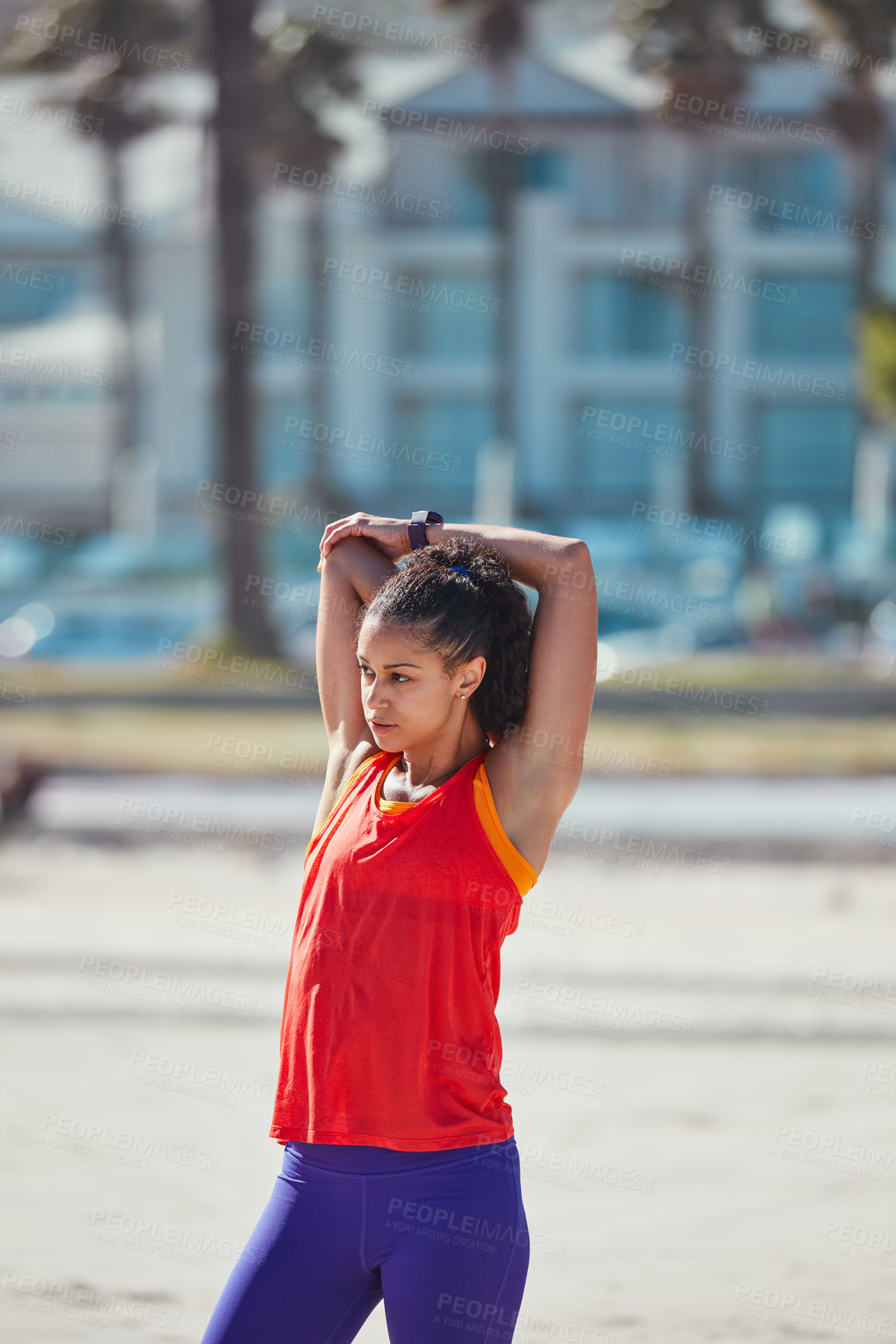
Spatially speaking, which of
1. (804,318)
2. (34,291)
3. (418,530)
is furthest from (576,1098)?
(34,291)

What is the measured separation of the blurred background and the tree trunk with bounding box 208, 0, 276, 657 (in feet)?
0.19

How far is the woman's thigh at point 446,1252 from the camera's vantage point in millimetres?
2160

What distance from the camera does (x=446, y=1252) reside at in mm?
2164

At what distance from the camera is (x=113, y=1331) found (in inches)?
151

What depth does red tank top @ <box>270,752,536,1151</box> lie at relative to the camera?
2211mm

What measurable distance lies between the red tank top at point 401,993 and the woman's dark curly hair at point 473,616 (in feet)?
0.77

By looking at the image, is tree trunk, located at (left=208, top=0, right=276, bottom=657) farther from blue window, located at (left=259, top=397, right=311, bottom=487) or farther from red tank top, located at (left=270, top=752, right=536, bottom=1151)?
blue window, located at (left=259, top=397, right=311, bottom=487)

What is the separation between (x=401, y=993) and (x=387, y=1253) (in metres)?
0.38

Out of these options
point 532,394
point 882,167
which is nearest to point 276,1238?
point 532,394

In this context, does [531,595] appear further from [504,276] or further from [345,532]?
[345,532]

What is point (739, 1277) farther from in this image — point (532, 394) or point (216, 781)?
point (532, 394)

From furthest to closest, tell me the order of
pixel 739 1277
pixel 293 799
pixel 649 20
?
pixel 649 20, pixel 293 799, pixel 739 1277

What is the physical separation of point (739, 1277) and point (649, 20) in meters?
19.2

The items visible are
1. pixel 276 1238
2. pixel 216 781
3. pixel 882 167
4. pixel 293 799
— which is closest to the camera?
pixel 276 1238
